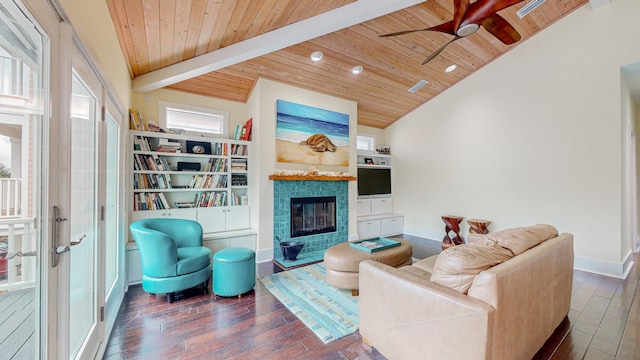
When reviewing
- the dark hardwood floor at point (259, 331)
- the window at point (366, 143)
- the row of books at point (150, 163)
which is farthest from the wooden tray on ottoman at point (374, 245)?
the window at point (366, 143)

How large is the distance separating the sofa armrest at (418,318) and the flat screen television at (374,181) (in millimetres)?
3807

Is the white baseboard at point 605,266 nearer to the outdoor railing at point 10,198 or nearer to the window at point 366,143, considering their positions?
the window at point 366,143

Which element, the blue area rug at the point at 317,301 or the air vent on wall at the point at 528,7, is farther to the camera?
the air vent on wall at the point at 528,7

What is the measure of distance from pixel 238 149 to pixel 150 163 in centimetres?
121

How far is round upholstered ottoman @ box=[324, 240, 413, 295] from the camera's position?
2656 millimetres

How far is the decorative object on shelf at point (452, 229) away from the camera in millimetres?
4691

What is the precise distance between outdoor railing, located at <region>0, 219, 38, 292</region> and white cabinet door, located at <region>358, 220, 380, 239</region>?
4.64 metres

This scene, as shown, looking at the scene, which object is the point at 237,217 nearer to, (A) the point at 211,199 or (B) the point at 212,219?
(B) the point at 212,219

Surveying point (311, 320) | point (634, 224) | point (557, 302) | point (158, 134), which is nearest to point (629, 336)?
point (557, 302)

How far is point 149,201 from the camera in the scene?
331 cm

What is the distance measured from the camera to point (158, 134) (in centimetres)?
336

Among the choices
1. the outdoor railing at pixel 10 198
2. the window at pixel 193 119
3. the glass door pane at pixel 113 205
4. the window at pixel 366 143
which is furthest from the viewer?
the window at pixel 366 143

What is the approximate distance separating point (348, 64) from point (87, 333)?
13.7 feet

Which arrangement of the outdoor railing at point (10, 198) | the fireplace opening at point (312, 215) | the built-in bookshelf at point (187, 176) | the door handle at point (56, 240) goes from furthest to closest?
the fireplace opening at point (312, 215) → the built-in bookshelf at point (187, 176) → the door handle at point (56, 240) → the outdoor railing at point (10, 198)
